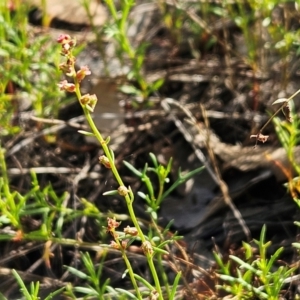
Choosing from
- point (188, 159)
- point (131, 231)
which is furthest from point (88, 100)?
point (188, 159)

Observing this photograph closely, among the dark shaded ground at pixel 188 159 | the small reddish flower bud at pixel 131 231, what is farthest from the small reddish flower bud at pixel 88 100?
the dark shaded ground at pixel 188 159

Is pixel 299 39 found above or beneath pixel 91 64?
above

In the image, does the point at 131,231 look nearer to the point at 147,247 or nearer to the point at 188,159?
the point at 147,247

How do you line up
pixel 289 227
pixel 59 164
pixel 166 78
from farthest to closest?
pixel 166 78 < pixel 59 164 < pixel 289 227

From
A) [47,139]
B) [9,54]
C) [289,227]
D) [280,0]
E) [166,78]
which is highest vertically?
[280,0]

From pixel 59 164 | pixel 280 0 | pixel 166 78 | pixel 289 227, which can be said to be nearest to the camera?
pixel 289 227

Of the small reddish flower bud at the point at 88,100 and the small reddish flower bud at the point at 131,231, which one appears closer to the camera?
the small reddish flower bud at the point at 88,100

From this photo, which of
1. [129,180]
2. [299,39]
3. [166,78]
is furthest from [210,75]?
[129,180]

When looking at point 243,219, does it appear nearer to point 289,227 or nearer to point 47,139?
point 289,227

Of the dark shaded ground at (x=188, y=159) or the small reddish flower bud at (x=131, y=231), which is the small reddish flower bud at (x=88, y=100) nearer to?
the small reddish flower bud at (x=131, y=231)

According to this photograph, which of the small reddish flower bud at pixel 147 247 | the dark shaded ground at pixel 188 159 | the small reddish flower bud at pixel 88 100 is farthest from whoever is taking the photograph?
the dark shaded ground at pixel 188 159
